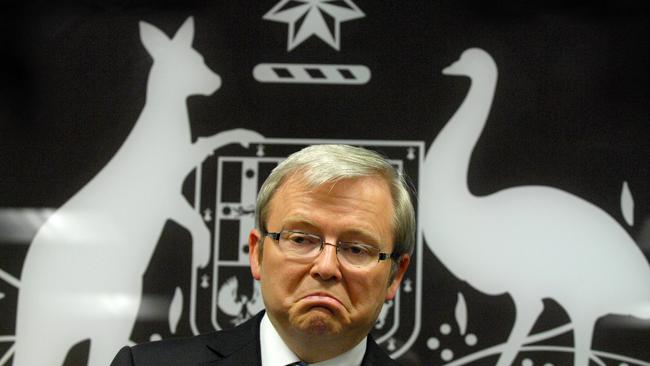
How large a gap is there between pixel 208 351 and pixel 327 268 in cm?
45

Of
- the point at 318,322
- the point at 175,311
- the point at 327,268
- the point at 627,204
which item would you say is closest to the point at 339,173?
the point at 327,268

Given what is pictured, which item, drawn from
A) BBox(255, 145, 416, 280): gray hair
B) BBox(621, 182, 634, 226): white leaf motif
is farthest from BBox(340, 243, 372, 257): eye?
BBox(621, 182, 634, 226): white leaf motif

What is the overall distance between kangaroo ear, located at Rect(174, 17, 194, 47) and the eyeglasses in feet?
4.60

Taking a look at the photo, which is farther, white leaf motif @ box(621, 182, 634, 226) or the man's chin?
white leaf motif @ box(621, 182, 634, 226)

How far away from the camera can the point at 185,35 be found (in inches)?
126

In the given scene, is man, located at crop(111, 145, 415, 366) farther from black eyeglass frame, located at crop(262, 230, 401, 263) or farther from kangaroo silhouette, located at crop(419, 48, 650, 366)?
kangaroo silhouette, located at crop(419, 48, 650, 366)

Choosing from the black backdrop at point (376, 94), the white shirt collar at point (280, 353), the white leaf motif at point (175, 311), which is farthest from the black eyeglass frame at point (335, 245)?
the white leaf motif at point (175, 311)

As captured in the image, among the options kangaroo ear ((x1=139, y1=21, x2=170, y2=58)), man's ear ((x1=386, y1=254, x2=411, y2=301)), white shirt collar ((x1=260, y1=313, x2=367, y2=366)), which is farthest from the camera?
kangaroo ear ((x1=139, y1=21, x2=170, y2=58))

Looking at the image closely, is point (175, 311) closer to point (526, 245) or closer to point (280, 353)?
point (280, 353)

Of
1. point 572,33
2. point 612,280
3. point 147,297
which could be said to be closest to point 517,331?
point 612,280

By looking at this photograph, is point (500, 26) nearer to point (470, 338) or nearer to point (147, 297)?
point (470, 338)

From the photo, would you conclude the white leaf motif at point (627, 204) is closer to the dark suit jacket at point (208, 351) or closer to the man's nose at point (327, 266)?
the dark suit jacket at point (208, 351)

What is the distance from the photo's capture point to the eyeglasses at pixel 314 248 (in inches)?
77.8

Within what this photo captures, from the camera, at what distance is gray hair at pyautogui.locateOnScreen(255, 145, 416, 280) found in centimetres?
209
